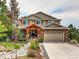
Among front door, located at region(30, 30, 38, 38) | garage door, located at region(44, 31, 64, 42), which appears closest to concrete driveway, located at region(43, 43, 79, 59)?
garage door, located at region(44, 31, 64, 42)

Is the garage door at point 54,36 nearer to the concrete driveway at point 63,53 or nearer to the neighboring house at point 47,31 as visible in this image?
the neighboring house at point 47,31

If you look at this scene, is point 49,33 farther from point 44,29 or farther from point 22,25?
point 22,25

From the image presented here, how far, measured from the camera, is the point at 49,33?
5069cm

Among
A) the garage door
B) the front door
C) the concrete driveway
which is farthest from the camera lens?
the front door

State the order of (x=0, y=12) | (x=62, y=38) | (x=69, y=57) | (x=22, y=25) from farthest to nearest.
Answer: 1. (x=22, y=25)
2. (x=62, y=38)
3. (x=0, y=12)
4. (x=69, y=57)

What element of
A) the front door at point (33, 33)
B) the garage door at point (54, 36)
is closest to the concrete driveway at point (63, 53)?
the garage door at point (54, 36)

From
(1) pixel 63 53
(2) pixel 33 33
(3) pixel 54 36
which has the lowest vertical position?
(1) pixel 63 53

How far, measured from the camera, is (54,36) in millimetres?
50250

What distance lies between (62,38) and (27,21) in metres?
9.37

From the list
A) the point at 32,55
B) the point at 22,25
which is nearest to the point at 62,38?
the point at 22,25

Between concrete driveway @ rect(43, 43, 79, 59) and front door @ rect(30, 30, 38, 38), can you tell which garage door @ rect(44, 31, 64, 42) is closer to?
front door @ rect(30, 30, 38, 38)

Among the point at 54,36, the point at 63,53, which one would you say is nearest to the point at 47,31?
the point at 54,36

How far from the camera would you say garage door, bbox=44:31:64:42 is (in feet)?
164

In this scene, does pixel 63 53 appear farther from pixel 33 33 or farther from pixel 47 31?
pixel 33 33
